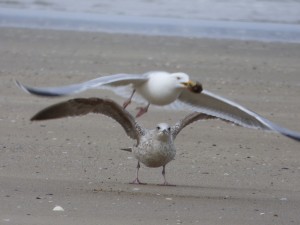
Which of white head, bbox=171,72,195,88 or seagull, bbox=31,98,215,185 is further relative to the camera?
seagull, bbox=31,98,215,185

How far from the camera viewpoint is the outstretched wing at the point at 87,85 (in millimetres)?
7953

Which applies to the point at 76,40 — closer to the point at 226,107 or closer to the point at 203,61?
the point at 203,61

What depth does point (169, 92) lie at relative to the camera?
8633 millimetres

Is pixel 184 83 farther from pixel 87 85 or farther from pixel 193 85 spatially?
pixel 87 85

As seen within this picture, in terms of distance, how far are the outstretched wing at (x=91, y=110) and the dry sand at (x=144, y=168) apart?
0.52 meters

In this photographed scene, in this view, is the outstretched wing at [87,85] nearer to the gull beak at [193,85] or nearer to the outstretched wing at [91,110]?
the outstretched wing at [91,110]

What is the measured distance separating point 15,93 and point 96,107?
18.3 ft

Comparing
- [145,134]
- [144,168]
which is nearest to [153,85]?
[145,134]

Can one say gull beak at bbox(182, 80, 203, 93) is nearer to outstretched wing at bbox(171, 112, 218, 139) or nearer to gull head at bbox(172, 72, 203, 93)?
gull head at bbox(172, 72, 203, 93)

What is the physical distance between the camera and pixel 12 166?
415 inches

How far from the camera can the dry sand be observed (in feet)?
29.3

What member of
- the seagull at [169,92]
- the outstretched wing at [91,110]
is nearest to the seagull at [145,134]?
the outstretched wing at [91,110]

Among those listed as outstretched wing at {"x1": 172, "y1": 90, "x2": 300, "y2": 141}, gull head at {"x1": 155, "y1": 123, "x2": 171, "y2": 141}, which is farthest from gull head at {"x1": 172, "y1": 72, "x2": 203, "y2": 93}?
gull head at {"x1": 155, "y1": 123, "x2": 171, "y2": 141}

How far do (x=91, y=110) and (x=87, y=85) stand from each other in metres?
1.41
